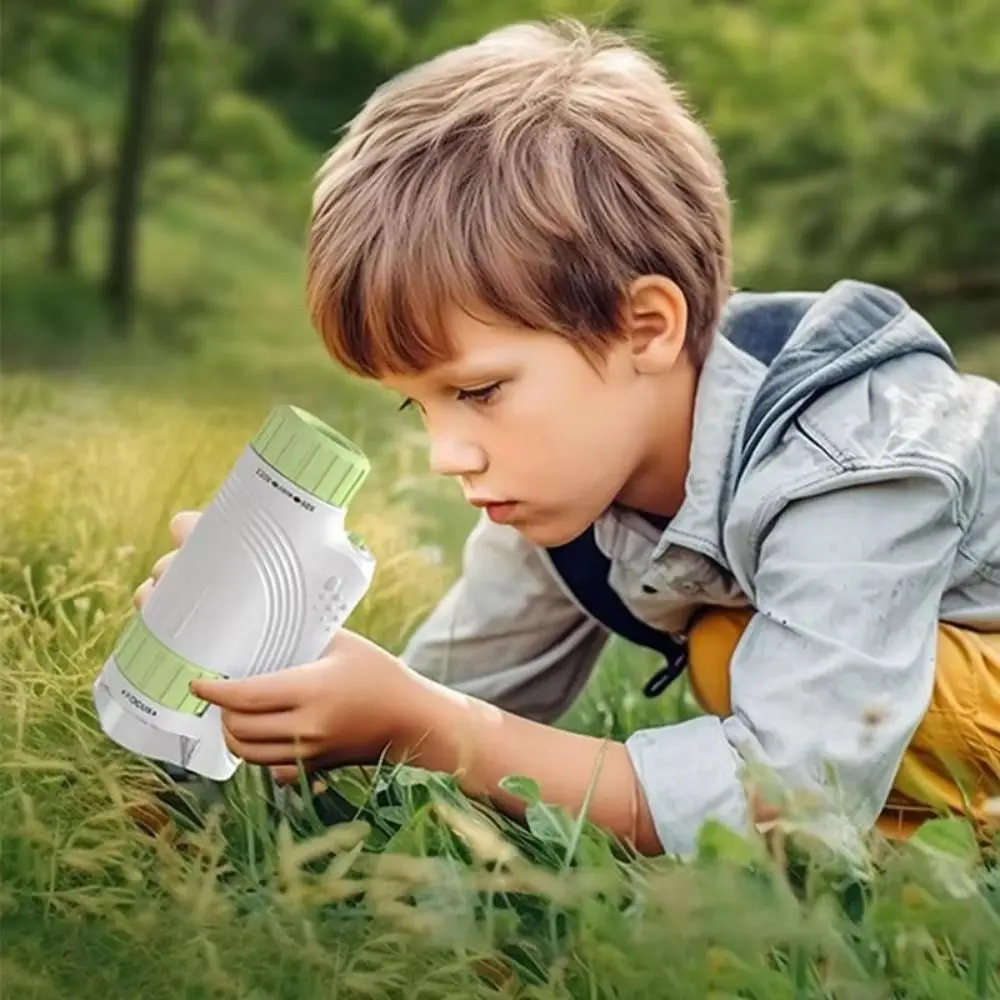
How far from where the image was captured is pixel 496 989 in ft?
3.28

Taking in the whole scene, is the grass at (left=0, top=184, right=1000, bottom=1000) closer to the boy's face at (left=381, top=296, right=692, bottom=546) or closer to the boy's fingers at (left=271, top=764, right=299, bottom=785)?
the boy's fingers at (left=271, top=764, right=299, bottom=785)

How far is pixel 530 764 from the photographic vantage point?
48.0 inches

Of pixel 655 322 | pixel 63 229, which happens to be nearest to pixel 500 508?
pixel 655 322

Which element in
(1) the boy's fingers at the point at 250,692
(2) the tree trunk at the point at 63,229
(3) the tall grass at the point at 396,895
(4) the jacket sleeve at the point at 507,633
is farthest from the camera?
(2) the tree trunk at the point at 63,229

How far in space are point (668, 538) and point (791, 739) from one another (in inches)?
8.4

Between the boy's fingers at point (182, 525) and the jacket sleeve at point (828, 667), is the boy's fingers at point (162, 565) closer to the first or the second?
the boy's fingers at point (182, 525)

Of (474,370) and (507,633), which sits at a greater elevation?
(474,370)

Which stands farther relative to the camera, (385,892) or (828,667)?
(828,667)

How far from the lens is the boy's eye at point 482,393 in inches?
48.8

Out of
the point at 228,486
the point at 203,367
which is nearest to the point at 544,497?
the point at 228,486

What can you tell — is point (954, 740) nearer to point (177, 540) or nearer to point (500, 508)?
point (500, 508)

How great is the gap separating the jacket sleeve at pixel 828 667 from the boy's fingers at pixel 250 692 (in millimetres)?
241

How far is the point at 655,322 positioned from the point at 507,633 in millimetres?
399

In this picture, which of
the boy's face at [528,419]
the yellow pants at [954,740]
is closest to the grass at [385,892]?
the yellow pants at [954,740]
